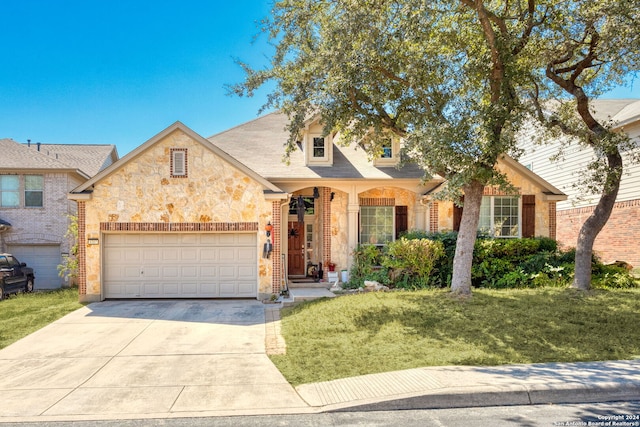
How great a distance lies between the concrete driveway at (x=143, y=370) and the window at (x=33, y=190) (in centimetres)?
881

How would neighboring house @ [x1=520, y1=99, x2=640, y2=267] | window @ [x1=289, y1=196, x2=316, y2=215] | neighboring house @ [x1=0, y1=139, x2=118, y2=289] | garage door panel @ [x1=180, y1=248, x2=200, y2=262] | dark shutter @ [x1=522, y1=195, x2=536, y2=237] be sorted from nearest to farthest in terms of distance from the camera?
garage door panel @ [x1=180, y1=248, x2=200, y2=262] < dark shutter @ [x1=522, y1=195, x2=536, y2=237] < window @ [x1=289, y1=196, x2=316, y2=215] < neighboring house @ [x1=520, y1=99, x2=640, y2=267] < neighboring house @ [x1=0, y1=139, x2=118, y2=289]

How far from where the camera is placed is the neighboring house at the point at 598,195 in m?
16.5

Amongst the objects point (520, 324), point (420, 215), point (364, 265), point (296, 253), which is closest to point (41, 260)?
point (296, 253)

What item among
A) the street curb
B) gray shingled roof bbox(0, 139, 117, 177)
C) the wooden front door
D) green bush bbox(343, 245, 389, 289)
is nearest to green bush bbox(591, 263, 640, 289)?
green bush bbox(343, 245, 389, 289)

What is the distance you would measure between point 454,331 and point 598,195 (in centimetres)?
1405

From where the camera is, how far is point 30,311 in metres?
11.9

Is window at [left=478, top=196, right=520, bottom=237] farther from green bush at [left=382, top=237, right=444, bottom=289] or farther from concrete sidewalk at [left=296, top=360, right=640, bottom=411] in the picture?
concrete sidewalk at [left=296, top=360, right=640, bottom=411]

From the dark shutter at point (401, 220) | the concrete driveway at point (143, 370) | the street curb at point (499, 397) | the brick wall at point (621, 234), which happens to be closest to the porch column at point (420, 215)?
the dark shutter at point (401, 220)

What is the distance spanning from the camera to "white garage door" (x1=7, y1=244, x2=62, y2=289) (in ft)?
58.4

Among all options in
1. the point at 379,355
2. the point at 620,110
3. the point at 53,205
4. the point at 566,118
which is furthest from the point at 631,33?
the point at 53,205

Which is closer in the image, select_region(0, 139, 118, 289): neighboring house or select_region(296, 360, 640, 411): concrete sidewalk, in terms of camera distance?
select_region(296, 360, 640, 411): concrete sidewalk

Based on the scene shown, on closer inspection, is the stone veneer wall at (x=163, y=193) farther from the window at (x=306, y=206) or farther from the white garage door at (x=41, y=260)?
the white garage door at (x=41, y=260)

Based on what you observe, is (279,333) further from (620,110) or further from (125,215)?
(620,110)

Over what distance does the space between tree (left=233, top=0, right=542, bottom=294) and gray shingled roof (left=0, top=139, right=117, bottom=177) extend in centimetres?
1093
